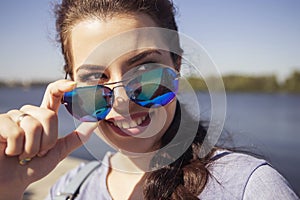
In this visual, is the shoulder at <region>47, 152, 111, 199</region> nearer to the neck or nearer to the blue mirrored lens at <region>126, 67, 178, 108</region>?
the neck

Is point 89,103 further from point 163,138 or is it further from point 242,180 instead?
point 242,180

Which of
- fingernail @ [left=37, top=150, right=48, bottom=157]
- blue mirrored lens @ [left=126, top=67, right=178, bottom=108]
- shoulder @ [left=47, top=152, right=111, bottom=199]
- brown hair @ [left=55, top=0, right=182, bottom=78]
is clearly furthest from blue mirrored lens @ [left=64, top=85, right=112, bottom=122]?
shoulder @ [left=47, top=152, right=111, bottom=199]

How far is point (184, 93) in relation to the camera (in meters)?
1.64

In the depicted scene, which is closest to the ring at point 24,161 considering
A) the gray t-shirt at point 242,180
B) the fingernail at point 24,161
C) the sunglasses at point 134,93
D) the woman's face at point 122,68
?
the fingernail at point 24,161

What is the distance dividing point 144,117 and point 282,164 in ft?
30.7

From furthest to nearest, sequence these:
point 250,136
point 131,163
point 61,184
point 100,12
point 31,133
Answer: point 250,136 → point 61,184 → point 131,163 → point 100,12 → point 31,133

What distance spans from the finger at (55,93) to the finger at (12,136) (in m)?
0.19

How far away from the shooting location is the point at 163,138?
1622mm

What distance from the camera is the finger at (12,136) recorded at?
1.06 m

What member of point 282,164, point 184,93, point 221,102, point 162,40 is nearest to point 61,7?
point 162,40

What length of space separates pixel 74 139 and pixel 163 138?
17.4 inches

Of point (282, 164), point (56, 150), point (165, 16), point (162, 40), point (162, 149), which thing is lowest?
point (282, 164)

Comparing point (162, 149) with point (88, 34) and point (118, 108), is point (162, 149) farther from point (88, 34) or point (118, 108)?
point (88, 34)

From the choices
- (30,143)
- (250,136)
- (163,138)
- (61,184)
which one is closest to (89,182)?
(61,184)
